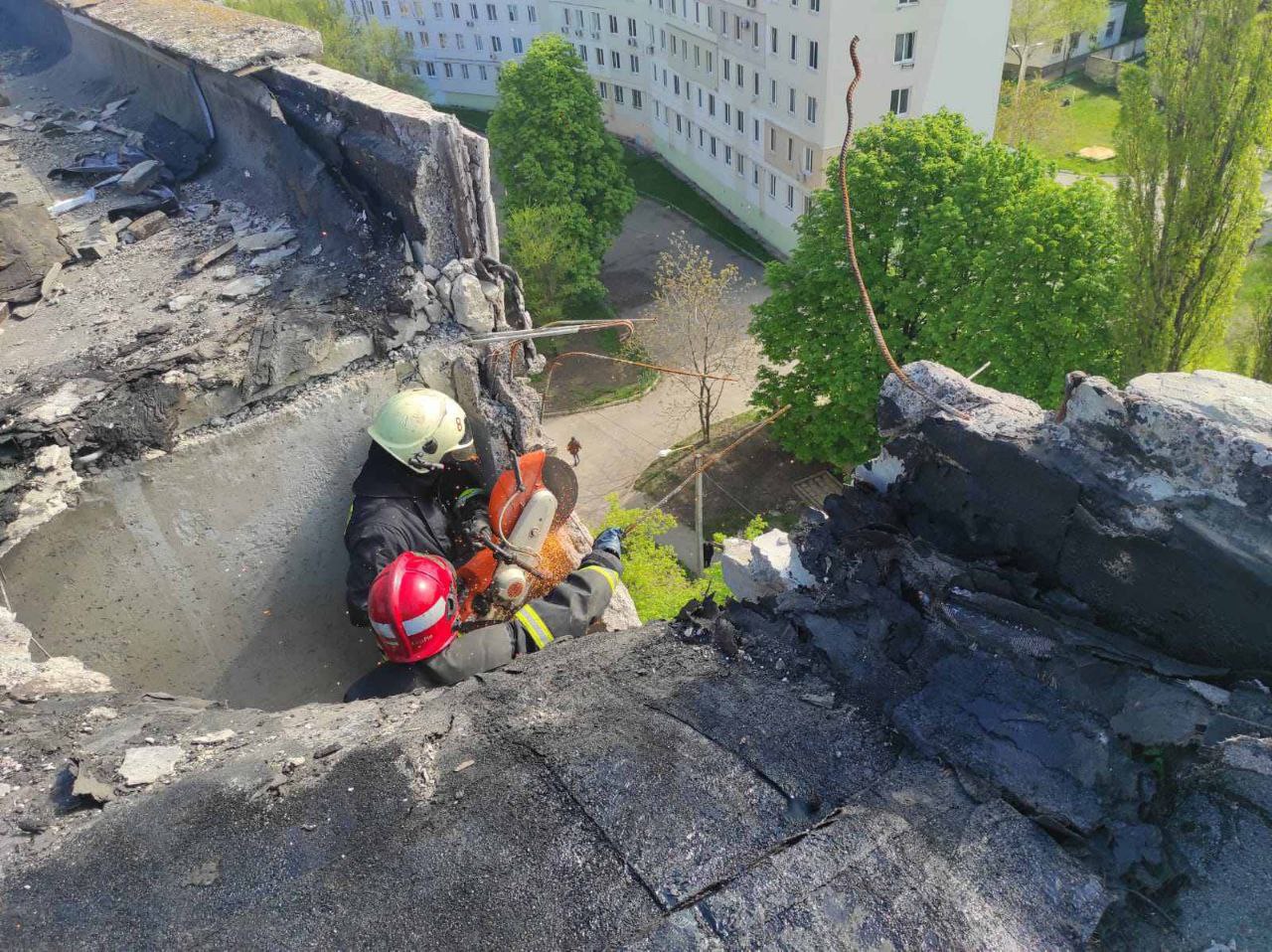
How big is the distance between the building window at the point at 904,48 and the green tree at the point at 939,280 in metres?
7.04

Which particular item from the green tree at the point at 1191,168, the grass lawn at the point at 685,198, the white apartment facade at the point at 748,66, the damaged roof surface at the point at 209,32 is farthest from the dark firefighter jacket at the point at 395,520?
the grass lawn at the point at 685,198

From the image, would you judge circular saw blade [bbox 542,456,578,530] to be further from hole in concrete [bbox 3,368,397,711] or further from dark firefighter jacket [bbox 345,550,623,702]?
hole in concrete [bbox 3,368,397,711]

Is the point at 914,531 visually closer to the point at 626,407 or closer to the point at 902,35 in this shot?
the point at 626,407

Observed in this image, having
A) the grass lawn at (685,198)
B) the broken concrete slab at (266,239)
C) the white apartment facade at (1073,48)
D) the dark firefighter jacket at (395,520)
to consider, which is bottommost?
the grass lawn at (685,198)

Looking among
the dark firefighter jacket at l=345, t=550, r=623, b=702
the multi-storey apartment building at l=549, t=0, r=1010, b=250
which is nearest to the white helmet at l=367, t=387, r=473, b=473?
the dark firefighter jacket at l=345, t=550, r=623, b=702

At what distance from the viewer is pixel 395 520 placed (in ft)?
19.0

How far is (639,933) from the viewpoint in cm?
250

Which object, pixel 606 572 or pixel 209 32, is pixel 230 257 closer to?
pixel 209 32

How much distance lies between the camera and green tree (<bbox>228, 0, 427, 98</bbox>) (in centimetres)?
3170

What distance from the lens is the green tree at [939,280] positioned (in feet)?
47.5

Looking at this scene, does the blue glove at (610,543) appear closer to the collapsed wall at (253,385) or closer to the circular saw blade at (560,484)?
the circular saw blade at (560,484)

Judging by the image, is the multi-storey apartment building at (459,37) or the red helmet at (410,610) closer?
the red helmet at (410,610)

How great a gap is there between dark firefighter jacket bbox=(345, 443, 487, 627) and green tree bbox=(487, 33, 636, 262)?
2063 centimetres

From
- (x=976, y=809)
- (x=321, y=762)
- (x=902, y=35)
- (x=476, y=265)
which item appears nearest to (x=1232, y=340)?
(x=902, y=35)
